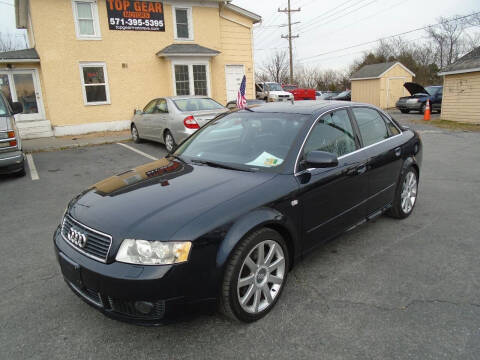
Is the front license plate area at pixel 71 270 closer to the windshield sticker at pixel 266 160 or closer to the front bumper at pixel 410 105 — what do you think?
the windshield sticker at pixel 266 160

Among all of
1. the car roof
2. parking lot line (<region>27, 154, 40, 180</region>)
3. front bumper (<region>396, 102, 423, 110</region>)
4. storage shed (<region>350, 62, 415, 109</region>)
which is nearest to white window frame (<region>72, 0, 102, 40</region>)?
parking lot line (<region>27, 154, 40, 180</region>)

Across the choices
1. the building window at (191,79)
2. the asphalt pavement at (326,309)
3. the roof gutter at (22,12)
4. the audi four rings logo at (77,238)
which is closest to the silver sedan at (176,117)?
the asphalt pavement at (326,309)

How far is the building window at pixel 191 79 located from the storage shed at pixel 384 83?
1501 cm

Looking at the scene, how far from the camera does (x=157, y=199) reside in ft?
8.73

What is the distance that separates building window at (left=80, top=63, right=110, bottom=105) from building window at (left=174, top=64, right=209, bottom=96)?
2974mm

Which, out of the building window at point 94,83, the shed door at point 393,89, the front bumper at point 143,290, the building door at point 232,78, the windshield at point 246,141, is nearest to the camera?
the front bumper at point 143,290

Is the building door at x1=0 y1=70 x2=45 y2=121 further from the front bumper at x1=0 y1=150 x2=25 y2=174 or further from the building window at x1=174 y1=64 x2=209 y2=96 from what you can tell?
the front bumper at x1=0 y1=150 x2=25 y2=174

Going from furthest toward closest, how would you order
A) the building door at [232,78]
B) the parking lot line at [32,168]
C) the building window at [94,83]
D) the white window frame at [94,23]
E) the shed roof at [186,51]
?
the building door at [232,78] < the shed roof at [186,51] < the building window at [94,83] < the white window frame at [94,23] < the parking lot line at [32,168]

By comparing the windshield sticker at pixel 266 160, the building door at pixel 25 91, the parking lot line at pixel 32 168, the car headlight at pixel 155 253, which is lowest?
the parking lot line at pixel 32 168

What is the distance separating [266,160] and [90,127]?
43.4ft

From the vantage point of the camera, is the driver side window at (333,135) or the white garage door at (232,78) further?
the white garage door at (232,78)

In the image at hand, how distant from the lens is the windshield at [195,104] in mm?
9312

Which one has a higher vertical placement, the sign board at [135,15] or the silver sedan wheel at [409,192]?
the sign board at [135,15]

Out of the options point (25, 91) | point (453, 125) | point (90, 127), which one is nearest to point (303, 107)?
point (90, 127)
